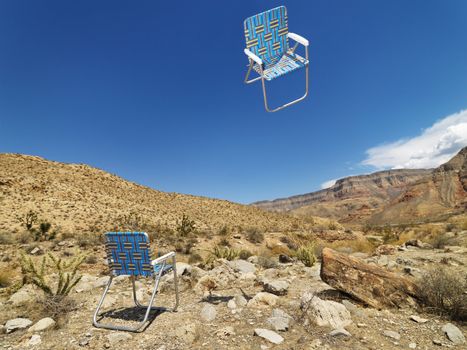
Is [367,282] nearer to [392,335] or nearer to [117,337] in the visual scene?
[392,335]

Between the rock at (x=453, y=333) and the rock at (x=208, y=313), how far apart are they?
2.80 m

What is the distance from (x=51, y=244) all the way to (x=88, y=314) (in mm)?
10108

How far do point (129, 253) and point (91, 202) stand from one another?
28957 millimetres

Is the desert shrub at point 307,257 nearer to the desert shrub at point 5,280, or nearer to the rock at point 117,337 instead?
the rock at point 117,337

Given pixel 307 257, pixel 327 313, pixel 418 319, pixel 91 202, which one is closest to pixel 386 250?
pixel 307 257

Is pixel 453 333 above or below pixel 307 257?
below

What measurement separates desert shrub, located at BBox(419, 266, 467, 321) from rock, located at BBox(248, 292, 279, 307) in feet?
7.03

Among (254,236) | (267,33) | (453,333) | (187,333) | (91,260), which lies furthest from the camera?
(254,236)

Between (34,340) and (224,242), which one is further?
(224,242)

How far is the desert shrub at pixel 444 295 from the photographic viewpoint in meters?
3.92

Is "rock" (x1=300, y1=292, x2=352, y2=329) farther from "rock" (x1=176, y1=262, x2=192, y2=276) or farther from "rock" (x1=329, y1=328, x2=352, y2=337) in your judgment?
"rock" (x1=176, y1=262, x2=192, y2=276)

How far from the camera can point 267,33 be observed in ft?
17.6

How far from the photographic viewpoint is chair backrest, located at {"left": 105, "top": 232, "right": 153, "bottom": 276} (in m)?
4.11

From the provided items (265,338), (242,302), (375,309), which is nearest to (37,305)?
(242,302)
